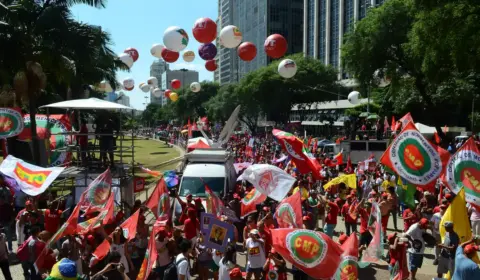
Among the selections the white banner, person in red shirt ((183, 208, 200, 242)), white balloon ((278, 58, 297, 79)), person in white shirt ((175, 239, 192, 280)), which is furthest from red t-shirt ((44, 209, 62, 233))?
white balloon ((278, 58, 297, 79))

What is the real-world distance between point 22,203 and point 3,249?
540 cm

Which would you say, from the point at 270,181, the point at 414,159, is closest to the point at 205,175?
the point at 270,181

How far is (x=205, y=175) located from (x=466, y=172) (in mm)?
7567

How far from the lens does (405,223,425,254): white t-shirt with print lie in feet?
30.7

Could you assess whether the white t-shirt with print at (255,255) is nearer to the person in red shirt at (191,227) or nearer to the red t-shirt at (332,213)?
the person in red shirt at (191,227)

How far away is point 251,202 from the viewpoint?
1194cm

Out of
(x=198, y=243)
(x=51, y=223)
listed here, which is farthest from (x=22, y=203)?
(x=198, y=243)

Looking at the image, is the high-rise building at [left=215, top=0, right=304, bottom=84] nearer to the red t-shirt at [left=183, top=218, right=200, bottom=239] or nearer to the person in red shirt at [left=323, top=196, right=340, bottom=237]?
the person in red shirt at [left=323, top=196, right=340, bottom=237]

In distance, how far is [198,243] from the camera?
29.8 ft

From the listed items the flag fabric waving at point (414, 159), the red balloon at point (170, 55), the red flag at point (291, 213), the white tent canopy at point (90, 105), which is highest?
the red balloon at point (170, 55)

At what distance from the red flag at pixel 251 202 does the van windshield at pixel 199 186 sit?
7.64 ft

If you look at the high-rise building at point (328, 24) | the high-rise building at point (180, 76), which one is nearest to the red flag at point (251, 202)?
→ the high-rise building at point (328, 24)

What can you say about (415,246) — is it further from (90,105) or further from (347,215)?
(90,105)

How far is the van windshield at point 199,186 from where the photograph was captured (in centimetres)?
1434
